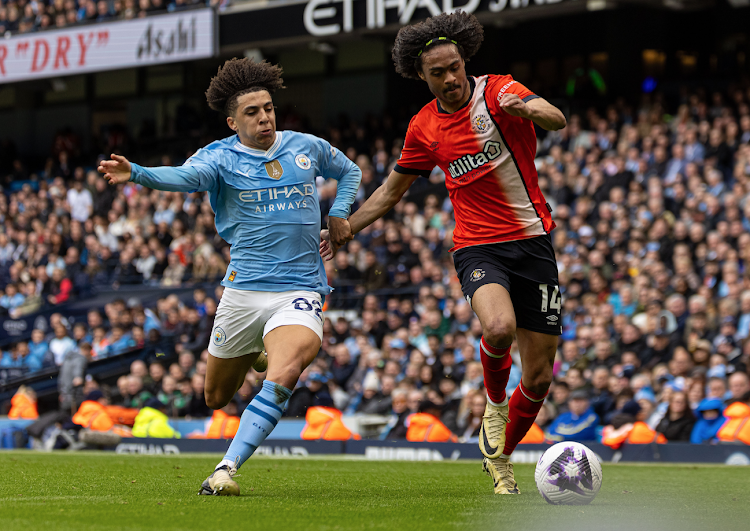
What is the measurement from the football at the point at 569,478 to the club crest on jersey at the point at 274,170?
2404 millimetres

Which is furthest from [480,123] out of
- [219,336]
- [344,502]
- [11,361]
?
[11,361]

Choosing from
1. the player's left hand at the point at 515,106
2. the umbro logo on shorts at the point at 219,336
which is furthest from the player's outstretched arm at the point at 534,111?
the umbro logo on shorts at the point at 219,336

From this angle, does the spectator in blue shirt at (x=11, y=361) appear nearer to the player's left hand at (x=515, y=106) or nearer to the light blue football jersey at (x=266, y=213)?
the light blue football jersey at (x=266, y=213)

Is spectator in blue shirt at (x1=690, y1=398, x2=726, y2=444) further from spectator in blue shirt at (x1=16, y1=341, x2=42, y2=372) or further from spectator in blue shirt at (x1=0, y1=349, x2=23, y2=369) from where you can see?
spectator in blue shirt at (x1=0, y1=349, x2=23, y2=369)

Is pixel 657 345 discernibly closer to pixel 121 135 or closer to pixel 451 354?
pixel 451 354

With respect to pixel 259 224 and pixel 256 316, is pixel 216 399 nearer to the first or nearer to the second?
pixel 256 316

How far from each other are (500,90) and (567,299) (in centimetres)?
813

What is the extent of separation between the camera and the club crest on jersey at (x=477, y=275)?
6230 mm

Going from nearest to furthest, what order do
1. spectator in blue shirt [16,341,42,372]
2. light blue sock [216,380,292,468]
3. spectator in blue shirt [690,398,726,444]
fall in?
light blue sock [216,380,292,468] → spectator in blue shirt [690,398,726,444] → spectator in blue shirt [16,341,42,372]

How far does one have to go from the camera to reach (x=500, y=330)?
19.6ft

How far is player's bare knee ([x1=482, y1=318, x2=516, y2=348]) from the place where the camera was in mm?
5980

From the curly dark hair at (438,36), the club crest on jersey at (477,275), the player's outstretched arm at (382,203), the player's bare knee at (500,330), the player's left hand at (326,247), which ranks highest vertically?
the curly dark hair at (438,36)

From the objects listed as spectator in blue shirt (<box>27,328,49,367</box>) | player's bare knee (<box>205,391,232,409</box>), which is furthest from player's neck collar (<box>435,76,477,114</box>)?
spectator in blue shirt (<box>27,328,49,367</box>)

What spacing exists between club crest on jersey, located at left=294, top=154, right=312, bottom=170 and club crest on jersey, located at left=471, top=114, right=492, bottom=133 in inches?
42.3
